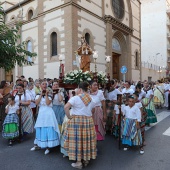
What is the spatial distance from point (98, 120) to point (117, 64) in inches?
716

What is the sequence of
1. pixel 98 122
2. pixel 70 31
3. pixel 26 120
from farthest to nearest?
1. pixel 70 31
2. pixel 26 120
3. pixel 98 122

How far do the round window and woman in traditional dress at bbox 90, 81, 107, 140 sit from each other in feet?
56.5

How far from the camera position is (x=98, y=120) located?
221 inches

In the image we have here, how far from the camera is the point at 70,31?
14.8 metres

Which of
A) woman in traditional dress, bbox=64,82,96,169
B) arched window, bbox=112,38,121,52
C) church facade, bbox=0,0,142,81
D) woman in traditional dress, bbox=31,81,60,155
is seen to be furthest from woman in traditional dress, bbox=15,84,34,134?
arched window, bbox=112,38,121,52

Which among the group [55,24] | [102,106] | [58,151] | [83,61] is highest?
Answer: [55,24]

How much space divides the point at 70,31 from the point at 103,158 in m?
11.6

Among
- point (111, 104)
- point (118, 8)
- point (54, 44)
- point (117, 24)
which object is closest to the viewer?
point (111, 104)

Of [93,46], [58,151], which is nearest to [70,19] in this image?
[93,46]

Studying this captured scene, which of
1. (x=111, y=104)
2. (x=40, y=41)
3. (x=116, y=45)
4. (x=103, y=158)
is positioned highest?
(x=116, y=45)

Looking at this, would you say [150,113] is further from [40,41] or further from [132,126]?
[40,41]

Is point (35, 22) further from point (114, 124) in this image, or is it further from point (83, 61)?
point (114, 124)

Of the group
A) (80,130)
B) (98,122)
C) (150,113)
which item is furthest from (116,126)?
(80,130)

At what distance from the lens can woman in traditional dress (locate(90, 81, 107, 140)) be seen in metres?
5.51
